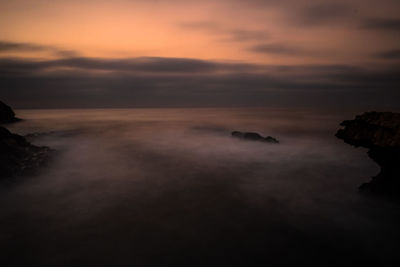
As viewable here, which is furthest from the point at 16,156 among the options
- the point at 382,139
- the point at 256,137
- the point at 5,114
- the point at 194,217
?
the point at 5,114

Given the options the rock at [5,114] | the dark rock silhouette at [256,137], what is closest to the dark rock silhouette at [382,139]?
the dark rock silhouette at [256,137]

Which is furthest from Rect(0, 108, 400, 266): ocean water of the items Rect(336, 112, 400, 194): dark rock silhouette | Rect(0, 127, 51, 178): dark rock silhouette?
Rect(336, 112, 400, 194): dark rock silhouette

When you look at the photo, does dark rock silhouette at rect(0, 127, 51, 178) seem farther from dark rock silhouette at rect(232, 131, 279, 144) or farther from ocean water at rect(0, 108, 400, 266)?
dark rock silhouette at rect(232, 131, 279, 144)

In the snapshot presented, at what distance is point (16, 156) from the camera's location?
16953mm

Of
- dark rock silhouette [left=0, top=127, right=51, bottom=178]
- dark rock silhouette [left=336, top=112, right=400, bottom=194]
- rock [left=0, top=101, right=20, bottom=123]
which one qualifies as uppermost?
dark rock silhouette [left=336, top=112, right=400, bottom=194]

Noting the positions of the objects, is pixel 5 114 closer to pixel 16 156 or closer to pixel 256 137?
pixel 16 156

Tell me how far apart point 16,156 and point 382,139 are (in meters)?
21.4

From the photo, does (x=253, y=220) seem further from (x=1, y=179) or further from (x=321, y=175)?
(x=1, y=179)

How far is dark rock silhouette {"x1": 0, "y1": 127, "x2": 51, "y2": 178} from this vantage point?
1504 cm

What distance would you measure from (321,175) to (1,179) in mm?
21765

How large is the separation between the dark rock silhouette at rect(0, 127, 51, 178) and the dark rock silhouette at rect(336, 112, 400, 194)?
18.9m

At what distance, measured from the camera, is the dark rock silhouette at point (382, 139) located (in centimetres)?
842

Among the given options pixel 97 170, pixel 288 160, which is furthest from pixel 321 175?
pixel 97 170

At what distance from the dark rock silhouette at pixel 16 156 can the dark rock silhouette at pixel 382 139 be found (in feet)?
61.9
